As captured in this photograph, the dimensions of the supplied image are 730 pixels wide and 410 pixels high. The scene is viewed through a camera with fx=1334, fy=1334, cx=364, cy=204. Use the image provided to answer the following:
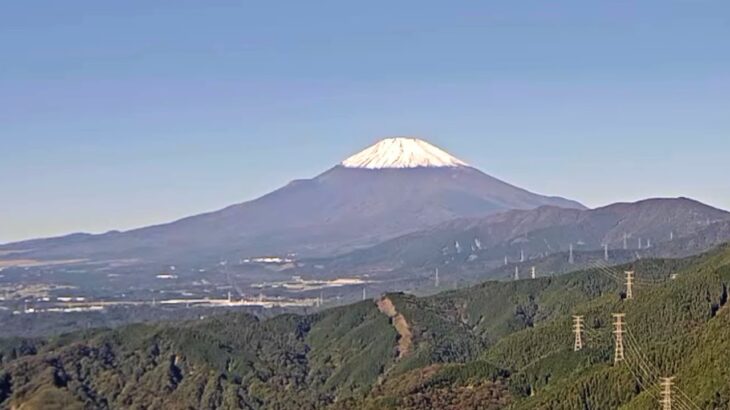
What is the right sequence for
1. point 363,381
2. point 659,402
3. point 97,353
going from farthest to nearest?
point 97,353 < point 363,381 < point 659,402

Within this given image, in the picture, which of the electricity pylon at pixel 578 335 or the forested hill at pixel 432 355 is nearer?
the forested hill at pixel 432 355

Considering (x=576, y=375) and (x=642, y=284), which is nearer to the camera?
(x=576, y=375)

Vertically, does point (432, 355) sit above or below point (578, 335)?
below

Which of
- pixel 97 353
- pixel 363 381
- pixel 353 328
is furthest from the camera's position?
pixel 353 328

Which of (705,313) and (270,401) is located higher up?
(705,313)

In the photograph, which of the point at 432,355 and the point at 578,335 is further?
the point at 432,355

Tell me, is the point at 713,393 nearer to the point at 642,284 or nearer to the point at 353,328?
the point at 642,284

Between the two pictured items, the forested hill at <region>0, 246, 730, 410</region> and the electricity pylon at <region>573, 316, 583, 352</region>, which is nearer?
the forested hill at <region>0, 246, 730, 410</region>

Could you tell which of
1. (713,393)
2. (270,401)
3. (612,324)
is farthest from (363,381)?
(713,393)
